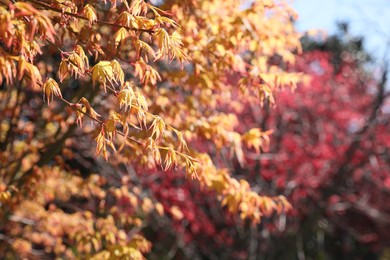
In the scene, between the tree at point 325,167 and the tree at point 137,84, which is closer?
the tree at point 137,84

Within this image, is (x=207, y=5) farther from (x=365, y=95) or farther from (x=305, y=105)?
(x=365, y=95)

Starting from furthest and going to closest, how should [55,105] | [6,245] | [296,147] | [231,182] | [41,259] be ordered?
[296,147] → [41,259] → [55,105] → [6,245] → [231,182]

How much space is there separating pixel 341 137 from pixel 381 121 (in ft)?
3.29

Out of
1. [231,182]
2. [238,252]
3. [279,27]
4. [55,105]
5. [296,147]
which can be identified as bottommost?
[238,252]

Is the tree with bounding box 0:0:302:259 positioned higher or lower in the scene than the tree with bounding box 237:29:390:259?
higher

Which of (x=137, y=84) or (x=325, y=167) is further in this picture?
(x=325, y=167)

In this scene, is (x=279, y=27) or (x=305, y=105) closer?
(x=279, y=27)

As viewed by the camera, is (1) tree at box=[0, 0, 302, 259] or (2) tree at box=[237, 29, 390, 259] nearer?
(1) tree at box=[0, 0, 302, 259]

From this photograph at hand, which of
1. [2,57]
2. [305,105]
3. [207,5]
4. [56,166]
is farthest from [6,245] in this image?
[305,105]

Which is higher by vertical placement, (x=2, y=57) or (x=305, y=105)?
(x=2, y=57)

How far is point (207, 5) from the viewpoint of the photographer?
442cm

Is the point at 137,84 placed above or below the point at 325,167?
above

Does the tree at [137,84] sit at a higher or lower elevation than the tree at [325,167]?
higher

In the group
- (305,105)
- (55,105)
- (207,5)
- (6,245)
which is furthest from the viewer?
(305,105)
